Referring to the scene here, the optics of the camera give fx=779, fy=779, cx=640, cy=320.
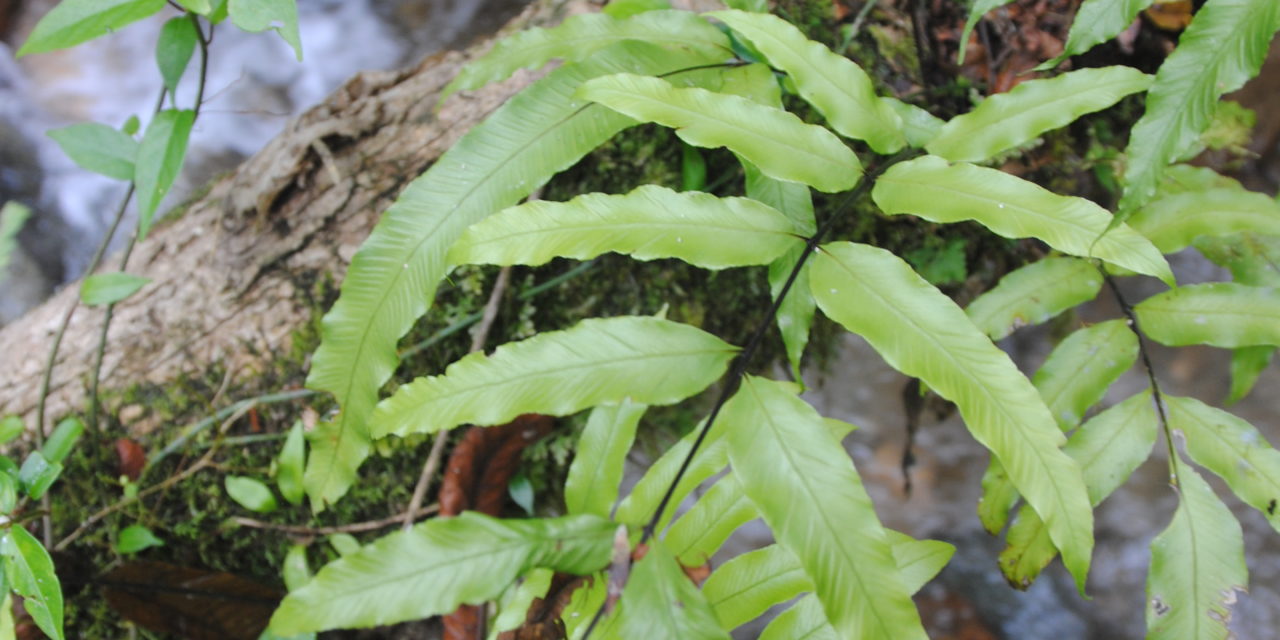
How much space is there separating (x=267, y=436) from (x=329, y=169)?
2.00 feet

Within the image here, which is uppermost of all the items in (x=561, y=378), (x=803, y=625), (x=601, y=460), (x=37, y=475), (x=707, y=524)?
(x=561, y=378)

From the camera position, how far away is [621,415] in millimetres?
1194

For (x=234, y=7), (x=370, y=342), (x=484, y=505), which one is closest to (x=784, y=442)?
(x=370, y=342)

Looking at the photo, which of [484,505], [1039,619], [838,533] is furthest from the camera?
[1039,619]

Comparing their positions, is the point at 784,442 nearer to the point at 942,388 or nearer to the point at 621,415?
the point at 942,388

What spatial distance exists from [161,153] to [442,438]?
29.9 inches

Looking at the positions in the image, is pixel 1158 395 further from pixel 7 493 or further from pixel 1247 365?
pixel 7 493

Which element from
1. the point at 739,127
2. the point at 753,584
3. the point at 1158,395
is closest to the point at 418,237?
the point at 739,127

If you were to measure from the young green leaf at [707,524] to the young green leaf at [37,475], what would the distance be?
3.37 ft

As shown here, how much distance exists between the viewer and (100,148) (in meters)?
1.54

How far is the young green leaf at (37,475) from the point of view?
1.30 m

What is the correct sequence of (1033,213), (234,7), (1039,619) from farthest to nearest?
(1039,619) → (234,7) → (1033,213)

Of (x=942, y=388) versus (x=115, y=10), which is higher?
(x=115, y=10)

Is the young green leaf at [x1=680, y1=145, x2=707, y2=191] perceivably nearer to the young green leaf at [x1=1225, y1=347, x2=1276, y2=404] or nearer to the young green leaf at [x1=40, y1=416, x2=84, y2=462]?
the young green leaf at [x1=1225, y1=347, x2=1276, y2=404]
